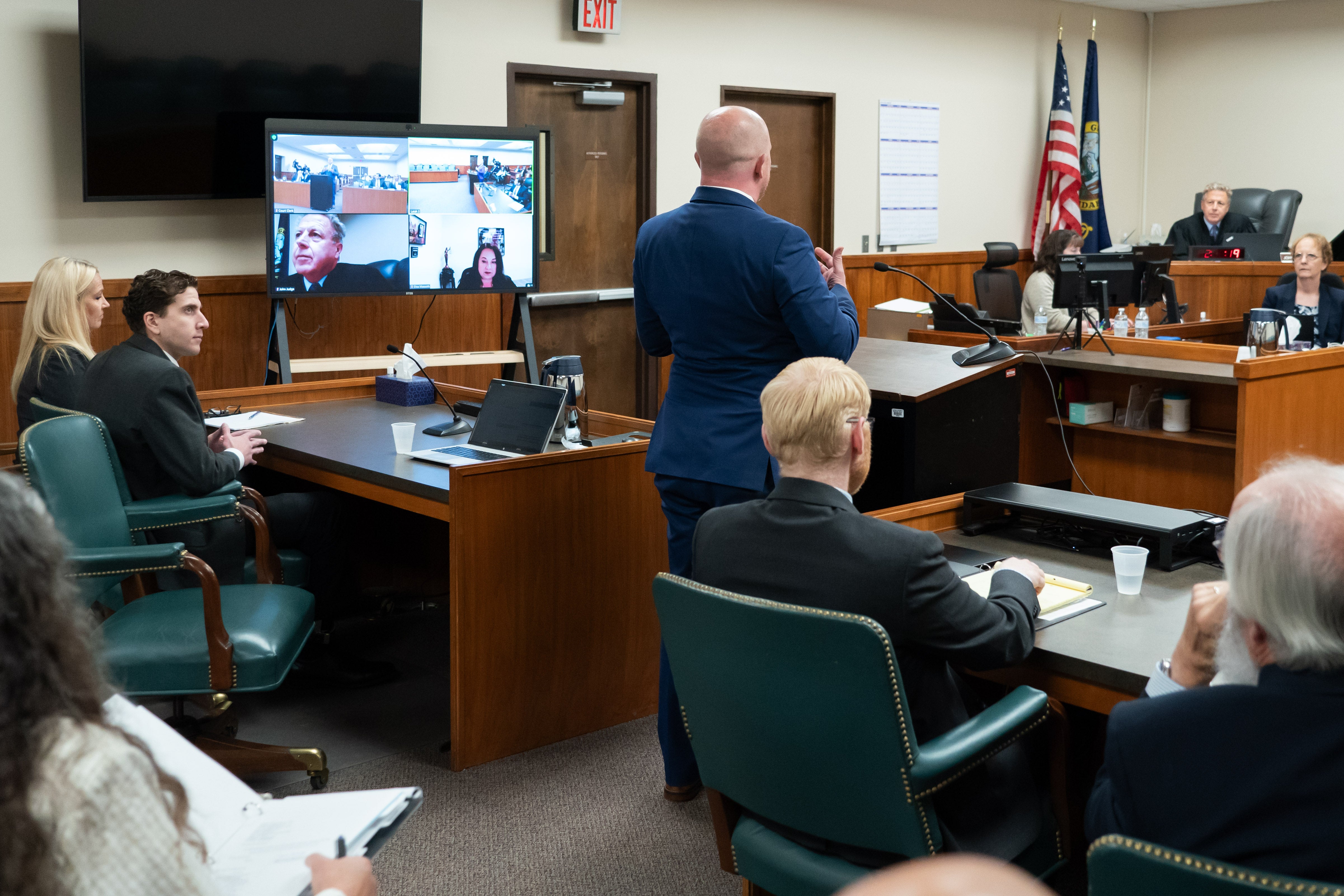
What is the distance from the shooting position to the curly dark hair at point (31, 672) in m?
0.95

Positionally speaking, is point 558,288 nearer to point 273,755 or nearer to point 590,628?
point 590,628

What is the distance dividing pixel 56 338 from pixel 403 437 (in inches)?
52.7

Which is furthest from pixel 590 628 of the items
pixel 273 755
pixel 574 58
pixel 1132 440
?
pixel 574 58

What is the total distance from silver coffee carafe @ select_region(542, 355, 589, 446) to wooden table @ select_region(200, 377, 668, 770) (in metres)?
0.11

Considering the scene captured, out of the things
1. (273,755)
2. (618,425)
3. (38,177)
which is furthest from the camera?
(38,177)

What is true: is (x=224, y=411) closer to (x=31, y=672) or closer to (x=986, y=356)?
(x=986, y=356)

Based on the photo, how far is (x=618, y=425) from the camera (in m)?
3.58

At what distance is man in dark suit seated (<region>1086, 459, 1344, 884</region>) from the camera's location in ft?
4.01

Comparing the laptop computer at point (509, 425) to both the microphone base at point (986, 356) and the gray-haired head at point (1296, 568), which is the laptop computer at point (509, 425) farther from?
the gray-haired head at point (1296, 568)

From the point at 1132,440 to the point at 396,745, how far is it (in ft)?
11.4

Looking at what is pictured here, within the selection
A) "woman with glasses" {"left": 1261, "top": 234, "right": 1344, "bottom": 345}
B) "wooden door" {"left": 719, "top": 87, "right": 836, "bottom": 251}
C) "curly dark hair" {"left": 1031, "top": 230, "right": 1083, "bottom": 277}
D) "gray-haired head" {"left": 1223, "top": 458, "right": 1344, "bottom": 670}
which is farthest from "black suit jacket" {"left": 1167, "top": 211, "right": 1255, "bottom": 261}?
"gray-haired head" {"left": 1223, "top": 458, "right": 1344, "bottom": 670}

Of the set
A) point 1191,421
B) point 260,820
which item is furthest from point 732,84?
point 260,820

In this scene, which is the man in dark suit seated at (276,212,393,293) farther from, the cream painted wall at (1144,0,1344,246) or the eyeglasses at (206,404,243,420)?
the cream painted wall at (1144,0,1344,246)

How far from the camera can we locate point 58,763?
3.24ft
